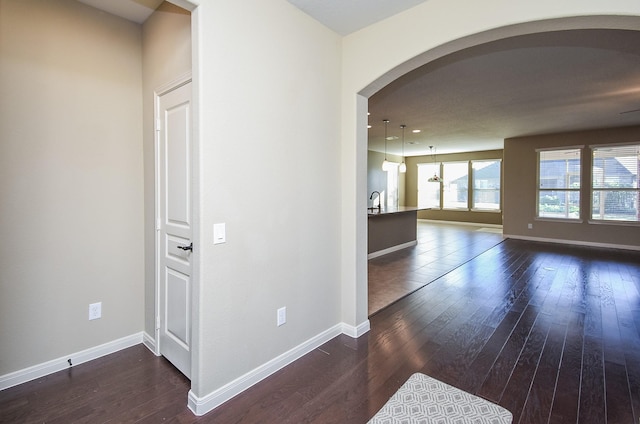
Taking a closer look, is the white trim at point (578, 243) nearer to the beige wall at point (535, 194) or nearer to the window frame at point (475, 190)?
the beige wall at point (535, 194)

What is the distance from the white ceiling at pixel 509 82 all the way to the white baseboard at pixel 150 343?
2655mm

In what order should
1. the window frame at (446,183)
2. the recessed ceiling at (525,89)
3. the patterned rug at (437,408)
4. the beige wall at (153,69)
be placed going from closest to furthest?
the patterned rug at (437,408)
the beige wall at (153,69)
the recessed ceiling at (525,89)
the window frame at (446,183)

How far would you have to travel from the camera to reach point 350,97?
279cm

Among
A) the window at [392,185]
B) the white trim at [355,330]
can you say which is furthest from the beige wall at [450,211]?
the white trim at [355,330]

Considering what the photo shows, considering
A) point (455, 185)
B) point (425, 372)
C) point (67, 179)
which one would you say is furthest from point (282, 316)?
point (455, 185)

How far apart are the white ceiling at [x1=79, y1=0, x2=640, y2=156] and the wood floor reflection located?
268 centimetres

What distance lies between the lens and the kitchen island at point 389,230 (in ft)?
20.2

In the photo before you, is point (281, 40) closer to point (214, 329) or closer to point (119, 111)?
point (119, 111)

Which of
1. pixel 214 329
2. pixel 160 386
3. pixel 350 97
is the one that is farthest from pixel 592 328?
pixel 160 386

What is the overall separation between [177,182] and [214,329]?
1.09 m

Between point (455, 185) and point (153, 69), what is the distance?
11.6 metres

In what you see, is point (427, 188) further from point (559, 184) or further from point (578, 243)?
point (578, 243)

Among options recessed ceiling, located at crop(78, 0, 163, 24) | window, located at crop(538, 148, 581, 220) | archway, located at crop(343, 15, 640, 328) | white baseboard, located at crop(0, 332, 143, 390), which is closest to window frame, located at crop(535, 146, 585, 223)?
window, located at crop(538, 148, 581, 220)

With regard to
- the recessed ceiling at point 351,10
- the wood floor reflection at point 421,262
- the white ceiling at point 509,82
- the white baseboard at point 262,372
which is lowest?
the white baseboard at point 262,372
